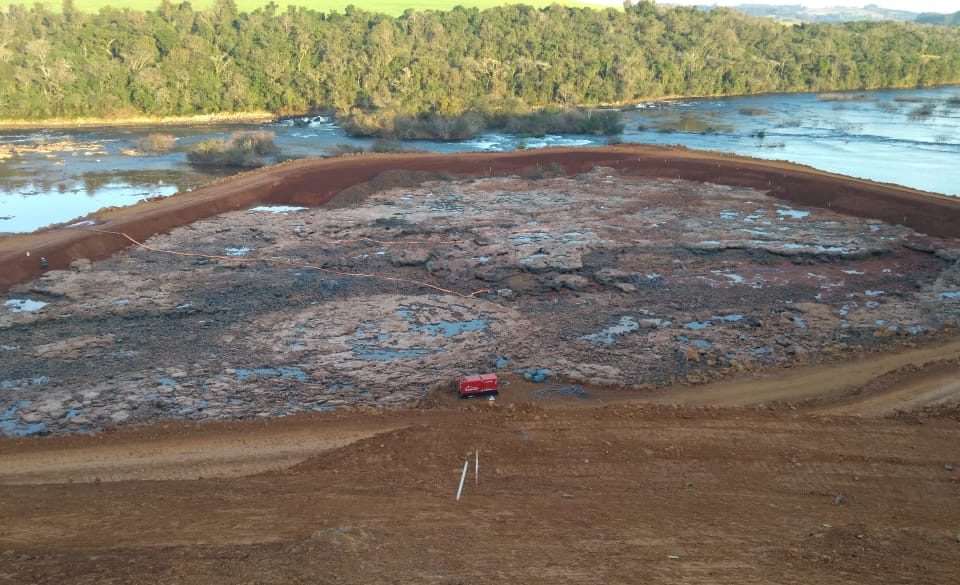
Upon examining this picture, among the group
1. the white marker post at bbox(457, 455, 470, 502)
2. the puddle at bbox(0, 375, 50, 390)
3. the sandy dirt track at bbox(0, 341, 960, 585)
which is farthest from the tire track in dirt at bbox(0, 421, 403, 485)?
the puddle at bbox(0, 375, 50, 390)

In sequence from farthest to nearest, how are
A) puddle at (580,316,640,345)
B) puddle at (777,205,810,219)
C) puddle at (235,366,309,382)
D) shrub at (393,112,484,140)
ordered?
shrub at (393,112,484,140), puddle at (777,205,810,219), puddle at (580,316,640,345), puddle at (235,366,309,382)

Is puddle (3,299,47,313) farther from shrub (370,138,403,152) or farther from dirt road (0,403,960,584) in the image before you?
shrub (370,138,403,152)

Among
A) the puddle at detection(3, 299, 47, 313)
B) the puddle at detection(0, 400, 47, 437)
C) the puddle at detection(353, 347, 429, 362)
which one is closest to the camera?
the puddle at detection(0, 400, 47, 437)

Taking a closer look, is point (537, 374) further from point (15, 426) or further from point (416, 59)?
point (416, 59)

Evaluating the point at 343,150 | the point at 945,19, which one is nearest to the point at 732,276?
the point at 343,150

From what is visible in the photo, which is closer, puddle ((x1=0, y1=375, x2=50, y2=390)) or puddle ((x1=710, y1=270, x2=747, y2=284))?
puddle ((x1=0, y1=375, x2=50, y2=390))

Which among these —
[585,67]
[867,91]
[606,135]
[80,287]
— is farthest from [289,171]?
[867,91]

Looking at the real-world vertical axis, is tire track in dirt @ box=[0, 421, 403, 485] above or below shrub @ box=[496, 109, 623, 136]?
below

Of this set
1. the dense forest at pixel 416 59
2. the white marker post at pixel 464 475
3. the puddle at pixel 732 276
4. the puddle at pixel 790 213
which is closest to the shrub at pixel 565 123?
the dense forest at pixel 416 59

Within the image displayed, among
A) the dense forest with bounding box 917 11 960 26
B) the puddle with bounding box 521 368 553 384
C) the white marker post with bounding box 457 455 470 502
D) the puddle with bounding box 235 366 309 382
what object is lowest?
the puddle with bounding box 235 366 309 382
